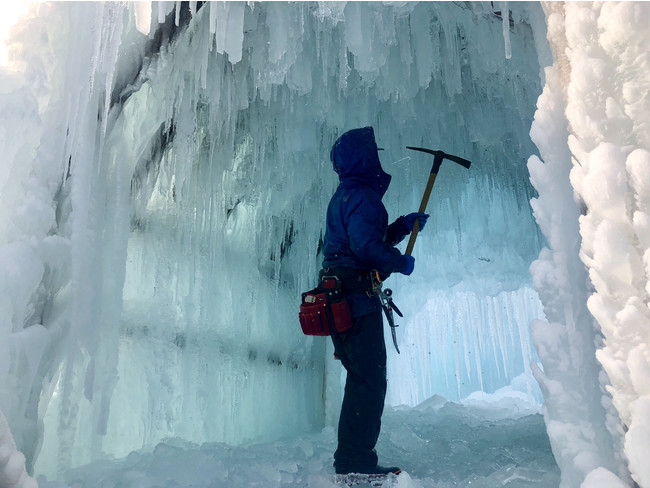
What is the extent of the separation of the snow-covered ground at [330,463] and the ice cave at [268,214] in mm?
26

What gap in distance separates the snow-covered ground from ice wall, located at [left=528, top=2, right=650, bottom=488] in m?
1.00

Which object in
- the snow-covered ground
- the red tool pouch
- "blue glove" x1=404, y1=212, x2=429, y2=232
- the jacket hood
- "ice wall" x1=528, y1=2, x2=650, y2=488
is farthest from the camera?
"blue glove" x1=404, y1=212, x2=429, y2=232

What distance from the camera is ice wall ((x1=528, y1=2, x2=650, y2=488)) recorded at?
1.13m

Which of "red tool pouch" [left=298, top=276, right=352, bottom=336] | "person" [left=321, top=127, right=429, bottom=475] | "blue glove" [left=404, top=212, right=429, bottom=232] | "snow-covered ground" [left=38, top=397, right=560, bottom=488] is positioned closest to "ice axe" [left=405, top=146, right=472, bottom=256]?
"blue glove" [left=404, top=212, right=429, bottom=232]

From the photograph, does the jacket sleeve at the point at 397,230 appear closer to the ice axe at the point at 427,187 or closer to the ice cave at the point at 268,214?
the ice axe at the point at 427,187

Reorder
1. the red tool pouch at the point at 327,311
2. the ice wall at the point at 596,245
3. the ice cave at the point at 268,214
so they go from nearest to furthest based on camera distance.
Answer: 1. the ice wall at the point at 596,245
2. the ice cave at the point at 268,214
3. the red tool pouch at the point at 327,311

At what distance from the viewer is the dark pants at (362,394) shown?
2449 mm

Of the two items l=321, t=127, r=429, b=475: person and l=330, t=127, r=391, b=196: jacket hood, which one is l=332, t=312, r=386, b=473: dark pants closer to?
l=321, t=127, r=429, b=475: person

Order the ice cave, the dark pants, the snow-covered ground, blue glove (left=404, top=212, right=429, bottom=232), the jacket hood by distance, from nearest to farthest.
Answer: the ice cave → the snow-covered ground → the dark pants → the jacket hood → blue glove (left=404, top=212, right=429, bottom=232)

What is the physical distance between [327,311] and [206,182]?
1901 mm

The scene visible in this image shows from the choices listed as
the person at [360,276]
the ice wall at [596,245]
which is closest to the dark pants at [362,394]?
the person at [360,276]

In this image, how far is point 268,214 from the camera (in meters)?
4.66

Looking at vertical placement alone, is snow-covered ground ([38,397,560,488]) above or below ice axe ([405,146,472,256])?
below

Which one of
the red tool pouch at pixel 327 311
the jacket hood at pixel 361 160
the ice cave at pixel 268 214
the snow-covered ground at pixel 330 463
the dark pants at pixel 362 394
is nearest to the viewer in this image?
the ice cave at pixel 268 214
